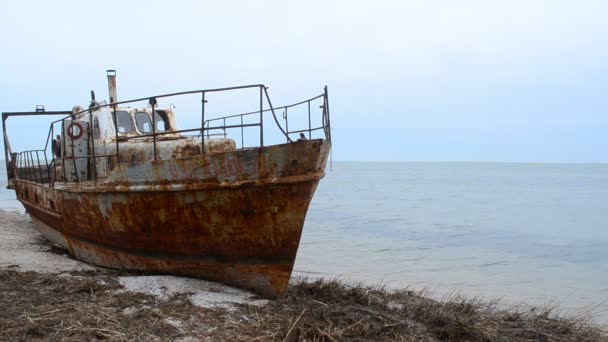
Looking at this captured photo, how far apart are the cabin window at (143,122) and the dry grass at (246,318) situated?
2.70 metres

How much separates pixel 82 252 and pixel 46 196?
1704mm

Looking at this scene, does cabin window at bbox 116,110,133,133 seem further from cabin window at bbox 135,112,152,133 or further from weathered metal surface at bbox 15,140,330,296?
weathered metal surface at bbox 15,140,330,296

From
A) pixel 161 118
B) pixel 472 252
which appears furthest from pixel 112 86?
pixel 472 252

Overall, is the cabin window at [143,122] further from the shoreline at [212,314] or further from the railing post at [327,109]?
the railing post at [327,109]

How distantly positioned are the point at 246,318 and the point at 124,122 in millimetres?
4684

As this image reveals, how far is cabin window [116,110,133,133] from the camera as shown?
359 inches

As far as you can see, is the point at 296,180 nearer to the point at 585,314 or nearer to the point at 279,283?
the point at 279,283

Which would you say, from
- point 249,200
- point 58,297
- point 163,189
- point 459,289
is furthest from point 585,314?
point 58,297

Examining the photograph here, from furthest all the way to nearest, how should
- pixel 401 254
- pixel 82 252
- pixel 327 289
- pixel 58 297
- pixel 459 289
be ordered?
pixel 401 254 < pixel 459 289 < pixel 82 252 < pixel 327 289 < pixel 58 297

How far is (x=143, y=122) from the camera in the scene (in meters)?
9.45

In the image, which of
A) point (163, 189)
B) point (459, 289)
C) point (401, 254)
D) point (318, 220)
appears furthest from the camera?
point (318, 220)

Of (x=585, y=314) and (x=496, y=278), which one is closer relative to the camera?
(x=585, y=314)

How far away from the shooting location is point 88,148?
9328 mm

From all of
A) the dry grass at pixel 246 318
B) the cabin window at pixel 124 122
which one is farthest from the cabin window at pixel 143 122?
the dry grass at pixel 246 318
